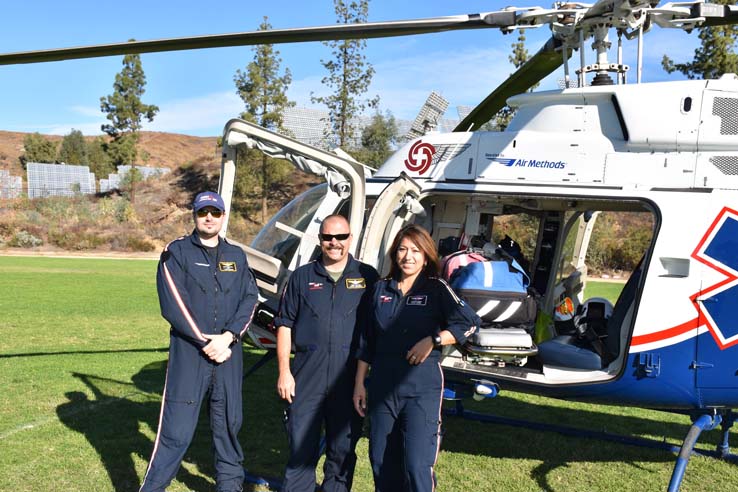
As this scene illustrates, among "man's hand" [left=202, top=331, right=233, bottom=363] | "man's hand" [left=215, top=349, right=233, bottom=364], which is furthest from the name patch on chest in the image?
"man's hand" [left=215, top=349, right=233, bottom=364]

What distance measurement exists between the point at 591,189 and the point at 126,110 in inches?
1809

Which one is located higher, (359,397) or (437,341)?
(437,341)

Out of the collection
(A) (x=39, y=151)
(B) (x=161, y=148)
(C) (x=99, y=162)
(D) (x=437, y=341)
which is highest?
(B) (x=161, y=148)

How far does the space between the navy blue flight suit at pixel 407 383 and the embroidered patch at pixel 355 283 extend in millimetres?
239

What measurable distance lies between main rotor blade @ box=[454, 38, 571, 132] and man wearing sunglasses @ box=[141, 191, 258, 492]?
304cm

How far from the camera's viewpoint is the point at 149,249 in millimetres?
33438

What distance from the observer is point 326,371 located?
Answer: 350 cm

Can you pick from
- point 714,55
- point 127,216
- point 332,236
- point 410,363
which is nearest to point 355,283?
point 332,236

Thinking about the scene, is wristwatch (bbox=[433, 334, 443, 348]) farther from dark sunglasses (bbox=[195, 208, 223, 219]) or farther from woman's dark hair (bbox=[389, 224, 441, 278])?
dark sunglasses (bbox=[195, 208, 223, 219])

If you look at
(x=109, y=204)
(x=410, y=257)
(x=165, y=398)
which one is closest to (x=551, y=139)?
(x=410, y=257)

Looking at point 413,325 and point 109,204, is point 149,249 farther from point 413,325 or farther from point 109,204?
point 413,325

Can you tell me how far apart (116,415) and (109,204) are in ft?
123

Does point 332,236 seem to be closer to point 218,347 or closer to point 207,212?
point 207,212

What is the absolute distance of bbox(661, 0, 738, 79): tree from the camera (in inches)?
866
